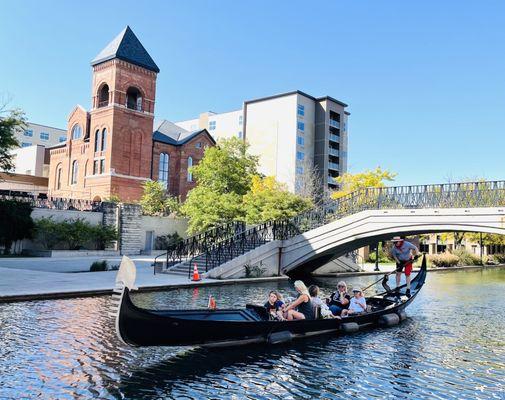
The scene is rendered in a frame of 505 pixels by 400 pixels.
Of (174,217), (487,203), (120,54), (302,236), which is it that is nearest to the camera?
(487,203)

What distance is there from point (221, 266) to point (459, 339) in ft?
41.6

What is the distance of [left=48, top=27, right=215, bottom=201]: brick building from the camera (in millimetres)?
50656

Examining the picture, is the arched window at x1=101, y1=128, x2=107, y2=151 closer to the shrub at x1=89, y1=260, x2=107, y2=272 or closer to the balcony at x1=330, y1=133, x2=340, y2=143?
the shrub at x1=89, y1=260, x2=107, y2=272

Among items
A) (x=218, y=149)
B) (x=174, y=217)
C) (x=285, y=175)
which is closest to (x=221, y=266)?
(x=218, y=149)

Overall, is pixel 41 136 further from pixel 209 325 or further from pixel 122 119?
pixel 209 325

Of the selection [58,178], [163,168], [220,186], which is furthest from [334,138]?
[58,178]

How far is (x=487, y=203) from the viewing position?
21172 mm

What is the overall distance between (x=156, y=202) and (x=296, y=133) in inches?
1090

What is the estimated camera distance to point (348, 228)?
24.7 metres

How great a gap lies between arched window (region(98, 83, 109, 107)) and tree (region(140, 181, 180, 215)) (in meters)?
12.2

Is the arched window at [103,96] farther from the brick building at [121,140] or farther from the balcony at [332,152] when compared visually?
the balcony at [332,152]

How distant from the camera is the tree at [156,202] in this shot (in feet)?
146

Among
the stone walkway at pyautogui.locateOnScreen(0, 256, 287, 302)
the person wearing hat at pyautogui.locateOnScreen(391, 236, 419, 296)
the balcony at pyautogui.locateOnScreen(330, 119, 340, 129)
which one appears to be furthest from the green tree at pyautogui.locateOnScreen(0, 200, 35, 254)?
the balcony at pyautogui.locateOnScreen(330, 119, 340, 129)

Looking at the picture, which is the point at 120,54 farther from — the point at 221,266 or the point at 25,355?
the point at 25,355
